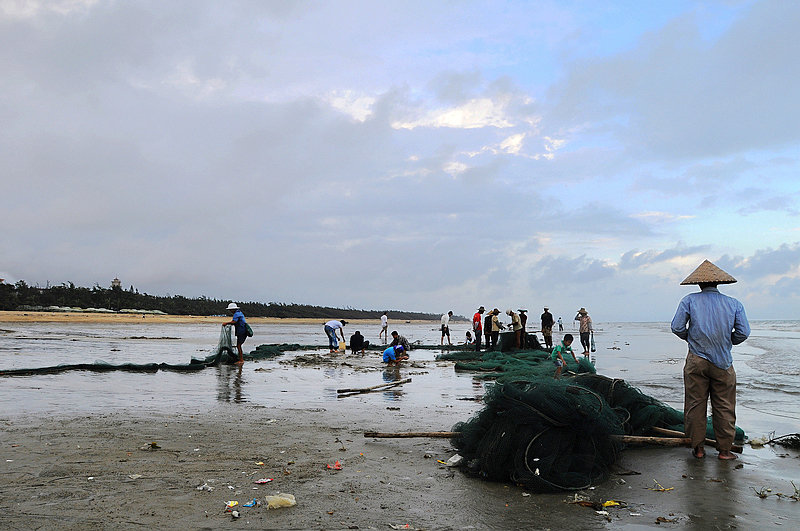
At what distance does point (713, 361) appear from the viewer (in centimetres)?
587

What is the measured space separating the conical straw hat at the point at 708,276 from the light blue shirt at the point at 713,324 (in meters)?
0.13

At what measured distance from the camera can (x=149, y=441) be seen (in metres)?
6.27

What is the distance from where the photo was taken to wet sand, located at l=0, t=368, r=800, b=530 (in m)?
4.00

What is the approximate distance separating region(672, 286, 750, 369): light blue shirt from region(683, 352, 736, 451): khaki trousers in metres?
0.10

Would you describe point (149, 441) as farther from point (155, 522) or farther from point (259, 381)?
point (259, 381)

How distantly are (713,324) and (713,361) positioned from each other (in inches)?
15.0

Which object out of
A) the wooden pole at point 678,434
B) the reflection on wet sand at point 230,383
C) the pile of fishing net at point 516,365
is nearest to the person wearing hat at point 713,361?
the wooden pole at point 678,434

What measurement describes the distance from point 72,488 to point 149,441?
1.76m

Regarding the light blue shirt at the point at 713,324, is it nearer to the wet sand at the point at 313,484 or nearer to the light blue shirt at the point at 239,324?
the wet sand at the point at 313,484

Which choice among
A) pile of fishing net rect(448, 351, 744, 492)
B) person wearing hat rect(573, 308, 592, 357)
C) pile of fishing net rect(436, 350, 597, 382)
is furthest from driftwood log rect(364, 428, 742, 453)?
person wearing hat rect(573, 308, 592, 357)

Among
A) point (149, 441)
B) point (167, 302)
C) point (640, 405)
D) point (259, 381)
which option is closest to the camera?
point (149, 441)

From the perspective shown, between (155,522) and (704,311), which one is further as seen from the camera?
(704,311)

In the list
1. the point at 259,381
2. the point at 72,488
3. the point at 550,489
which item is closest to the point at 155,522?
the point at 72,488

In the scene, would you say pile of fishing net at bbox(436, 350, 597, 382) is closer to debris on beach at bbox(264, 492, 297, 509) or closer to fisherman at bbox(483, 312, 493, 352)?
fisherman at bbox(483, 312, 493, 352)
